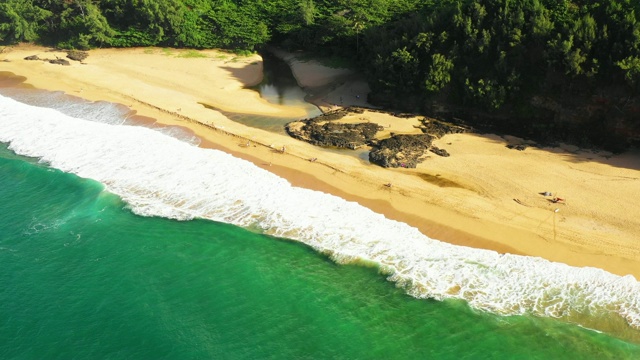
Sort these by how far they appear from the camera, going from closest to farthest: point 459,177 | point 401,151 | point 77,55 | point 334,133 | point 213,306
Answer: point 213,306, point 459,177, point 401,151, point 334,133, point 77,55

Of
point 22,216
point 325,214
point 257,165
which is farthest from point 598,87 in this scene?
point 22,216

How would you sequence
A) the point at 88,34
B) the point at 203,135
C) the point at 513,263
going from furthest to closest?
the point at 88,34 → the point at 203,135 → the point at 513,263

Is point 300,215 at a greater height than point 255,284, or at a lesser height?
greater

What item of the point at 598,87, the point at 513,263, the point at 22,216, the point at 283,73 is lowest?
the point at 22,216

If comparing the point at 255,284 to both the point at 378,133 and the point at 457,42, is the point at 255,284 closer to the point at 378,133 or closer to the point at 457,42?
the point at 378,133

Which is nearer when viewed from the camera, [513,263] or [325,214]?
[513,263]

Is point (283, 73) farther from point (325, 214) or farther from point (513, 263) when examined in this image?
point (513, 263)

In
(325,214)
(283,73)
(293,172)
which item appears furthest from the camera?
(283,73)

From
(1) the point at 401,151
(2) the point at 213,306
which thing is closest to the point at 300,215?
(2) the point at 213,306
